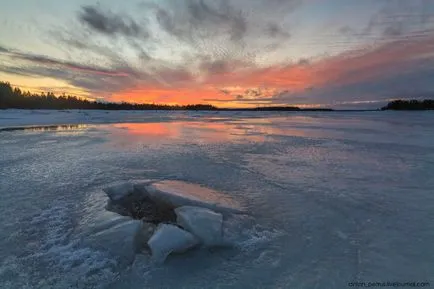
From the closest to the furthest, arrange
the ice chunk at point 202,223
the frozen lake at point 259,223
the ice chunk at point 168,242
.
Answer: the frozen lake at point 259,223
the ice chunk at point 168,242
the ice chunk at point 202,223

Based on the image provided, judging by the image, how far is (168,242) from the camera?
9.25 feet

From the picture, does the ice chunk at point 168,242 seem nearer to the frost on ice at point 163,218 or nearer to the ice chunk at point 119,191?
the frost on ice at point 163,218

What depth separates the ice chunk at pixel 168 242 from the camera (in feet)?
9.01

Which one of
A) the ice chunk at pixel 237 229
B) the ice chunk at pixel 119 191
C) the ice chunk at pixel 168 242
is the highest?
the ice chunk at pixel 119 191

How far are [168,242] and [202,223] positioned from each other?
51 centimetres

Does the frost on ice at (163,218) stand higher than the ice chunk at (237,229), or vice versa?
the frost on ice at (163,218)

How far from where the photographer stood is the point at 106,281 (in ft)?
7.84

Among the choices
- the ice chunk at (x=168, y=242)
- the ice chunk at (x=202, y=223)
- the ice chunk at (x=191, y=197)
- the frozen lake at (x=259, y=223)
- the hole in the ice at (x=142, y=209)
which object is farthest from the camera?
the ice chunk at (x=191, y=197)

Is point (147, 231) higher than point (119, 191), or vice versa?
point (119, 191)

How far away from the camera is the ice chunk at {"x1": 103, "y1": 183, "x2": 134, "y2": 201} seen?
13.7 feet

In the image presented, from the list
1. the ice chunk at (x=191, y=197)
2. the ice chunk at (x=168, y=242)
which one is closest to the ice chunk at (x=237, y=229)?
the ice chunk at (x=191, y=197)

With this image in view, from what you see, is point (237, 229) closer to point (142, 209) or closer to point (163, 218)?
point (163, 218)

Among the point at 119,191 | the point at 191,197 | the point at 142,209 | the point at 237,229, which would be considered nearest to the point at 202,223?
the point at 237,229

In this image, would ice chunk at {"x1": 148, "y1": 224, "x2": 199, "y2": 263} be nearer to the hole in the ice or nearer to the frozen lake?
the frozen lake
